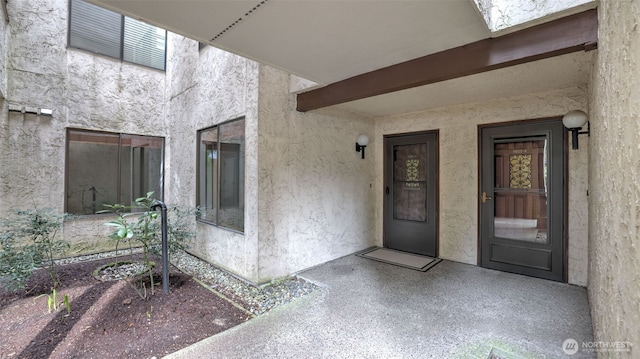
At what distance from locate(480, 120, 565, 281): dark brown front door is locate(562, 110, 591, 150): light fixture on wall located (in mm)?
263

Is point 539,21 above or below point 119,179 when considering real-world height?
above

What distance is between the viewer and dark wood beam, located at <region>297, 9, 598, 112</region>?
198 cm

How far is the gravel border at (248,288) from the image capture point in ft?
10.2

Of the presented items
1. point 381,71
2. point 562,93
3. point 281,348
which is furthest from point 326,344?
point 562,93

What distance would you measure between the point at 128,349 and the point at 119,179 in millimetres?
4217

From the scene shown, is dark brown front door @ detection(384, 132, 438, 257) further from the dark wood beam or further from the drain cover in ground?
the drain cover in ground

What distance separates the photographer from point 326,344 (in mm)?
2264

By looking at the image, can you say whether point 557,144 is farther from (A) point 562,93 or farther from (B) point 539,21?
(B) point 539,21

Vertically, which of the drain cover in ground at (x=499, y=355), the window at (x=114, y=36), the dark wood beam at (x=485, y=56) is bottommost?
the drain cover in ground at (x=499, y=355)

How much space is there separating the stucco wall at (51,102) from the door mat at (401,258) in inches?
201

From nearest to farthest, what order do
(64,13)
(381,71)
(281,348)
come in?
(281,348)
(381,71)
(64,13)

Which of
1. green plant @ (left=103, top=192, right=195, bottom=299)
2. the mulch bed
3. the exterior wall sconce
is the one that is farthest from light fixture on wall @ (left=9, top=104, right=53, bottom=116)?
the exterior wall sconce

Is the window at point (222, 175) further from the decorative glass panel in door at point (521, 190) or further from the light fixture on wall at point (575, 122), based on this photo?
the light fixture on wall at point (575, 122)

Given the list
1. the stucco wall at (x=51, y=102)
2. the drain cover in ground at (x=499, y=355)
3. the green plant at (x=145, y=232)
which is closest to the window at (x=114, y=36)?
the stucco wall at (x=51, y=102)
